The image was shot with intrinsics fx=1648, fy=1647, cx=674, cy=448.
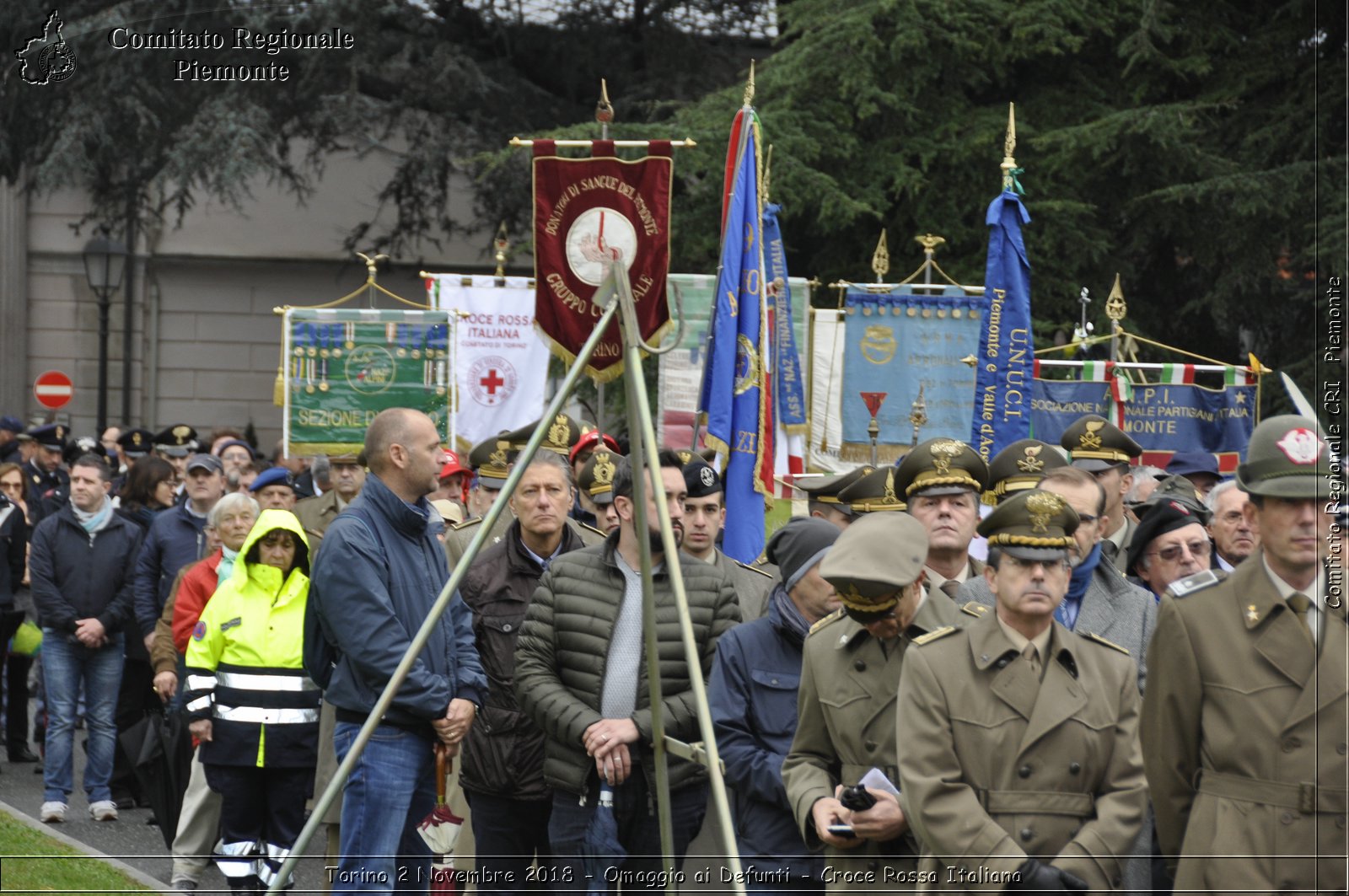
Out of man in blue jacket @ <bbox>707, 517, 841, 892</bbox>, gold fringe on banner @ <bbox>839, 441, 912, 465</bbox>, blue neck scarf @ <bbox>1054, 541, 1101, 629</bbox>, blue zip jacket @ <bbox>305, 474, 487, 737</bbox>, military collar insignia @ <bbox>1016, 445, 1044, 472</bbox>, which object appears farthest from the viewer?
gold fringe on banner @ <bbox>839, 441, 912, 465</bbox>

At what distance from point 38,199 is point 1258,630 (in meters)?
25.7

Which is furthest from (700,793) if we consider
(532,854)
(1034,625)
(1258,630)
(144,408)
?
(144,408)

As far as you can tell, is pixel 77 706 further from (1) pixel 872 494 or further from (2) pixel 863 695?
(2) pixel 863 695

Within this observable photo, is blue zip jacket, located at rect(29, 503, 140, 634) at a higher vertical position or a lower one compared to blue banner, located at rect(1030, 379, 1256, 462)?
lower

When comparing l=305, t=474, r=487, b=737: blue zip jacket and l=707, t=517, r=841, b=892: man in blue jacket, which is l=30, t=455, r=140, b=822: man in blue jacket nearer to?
l=305, t=474, r=487, b=737: blue zip jacket

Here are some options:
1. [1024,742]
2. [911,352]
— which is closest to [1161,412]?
[911,352]

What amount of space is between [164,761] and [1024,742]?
5400 mm

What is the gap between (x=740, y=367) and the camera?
9086 millimetres

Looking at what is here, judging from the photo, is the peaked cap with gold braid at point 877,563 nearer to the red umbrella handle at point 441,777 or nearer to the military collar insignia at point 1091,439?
the red umbrella handle at point 441,777

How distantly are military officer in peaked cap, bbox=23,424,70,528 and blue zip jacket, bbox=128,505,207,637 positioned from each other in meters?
3.05

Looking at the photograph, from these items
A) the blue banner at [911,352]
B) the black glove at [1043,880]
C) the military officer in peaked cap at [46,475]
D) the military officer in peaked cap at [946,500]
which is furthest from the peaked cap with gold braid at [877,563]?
the military officer in peaked cap at [46,475]

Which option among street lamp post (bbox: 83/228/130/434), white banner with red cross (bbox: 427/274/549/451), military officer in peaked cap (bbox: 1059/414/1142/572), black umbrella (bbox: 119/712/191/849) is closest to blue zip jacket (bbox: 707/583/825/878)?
military officer in peaked cap (bbox: 1059/414/1142/572)

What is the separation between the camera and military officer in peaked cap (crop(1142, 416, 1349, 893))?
382cm

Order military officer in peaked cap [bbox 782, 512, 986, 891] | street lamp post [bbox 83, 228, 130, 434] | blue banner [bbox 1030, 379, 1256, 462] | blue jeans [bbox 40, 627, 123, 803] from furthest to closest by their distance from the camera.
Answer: street lamp post [bbox 83, 228, 130, 434] → blue banner [bbox 1030, 379, 1256, 462] → blue jeans [bbox 40, 627, 123, 803] → military officer in peaked cap [bbox 782, 512, 986, 891]
